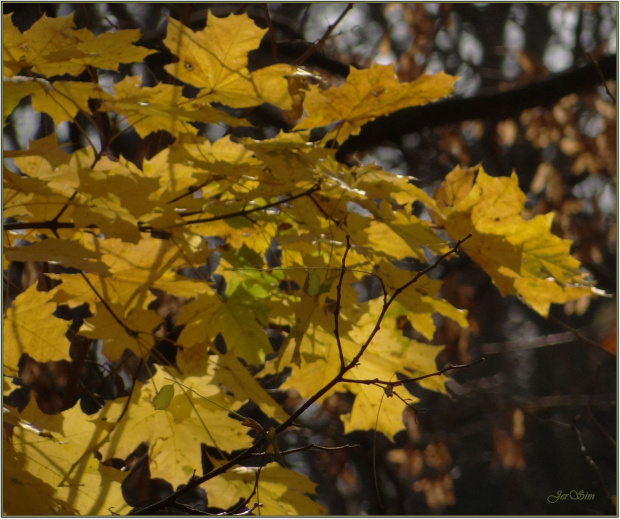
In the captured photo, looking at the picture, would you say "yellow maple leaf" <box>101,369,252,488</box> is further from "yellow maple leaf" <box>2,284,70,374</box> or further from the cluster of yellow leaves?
"yellow maple leaf" <box>2,284,70,374</box>

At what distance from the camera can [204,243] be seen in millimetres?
1010

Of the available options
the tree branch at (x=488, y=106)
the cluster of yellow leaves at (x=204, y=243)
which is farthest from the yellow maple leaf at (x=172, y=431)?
the tree branch at (x=488, y=106)

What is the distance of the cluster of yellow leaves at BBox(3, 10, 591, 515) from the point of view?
83 centimetres

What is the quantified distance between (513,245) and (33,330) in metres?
0.73

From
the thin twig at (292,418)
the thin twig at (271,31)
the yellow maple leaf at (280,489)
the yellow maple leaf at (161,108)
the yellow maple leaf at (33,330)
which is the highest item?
the thin twig at (271,31)

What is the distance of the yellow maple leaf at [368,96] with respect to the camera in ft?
2.90

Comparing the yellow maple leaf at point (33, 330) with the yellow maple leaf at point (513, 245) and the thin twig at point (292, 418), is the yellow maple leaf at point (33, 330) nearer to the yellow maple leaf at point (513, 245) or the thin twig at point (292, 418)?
the thin twig at point (292, 418)

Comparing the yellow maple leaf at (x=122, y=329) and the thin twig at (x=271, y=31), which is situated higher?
the thin twig at (x=271, y=31)

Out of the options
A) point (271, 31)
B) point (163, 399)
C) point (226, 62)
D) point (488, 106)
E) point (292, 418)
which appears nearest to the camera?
point (292, 418)

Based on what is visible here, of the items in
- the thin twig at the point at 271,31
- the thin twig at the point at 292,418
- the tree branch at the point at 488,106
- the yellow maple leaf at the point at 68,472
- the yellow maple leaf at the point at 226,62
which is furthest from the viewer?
the tree branch at the point at 488,106

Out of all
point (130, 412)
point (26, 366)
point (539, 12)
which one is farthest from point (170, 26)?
point (539, 12)

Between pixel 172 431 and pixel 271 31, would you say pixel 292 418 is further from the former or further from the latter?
pixel 271 31

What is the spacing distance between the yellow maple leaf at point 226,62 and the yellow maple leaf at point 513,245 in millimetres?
306

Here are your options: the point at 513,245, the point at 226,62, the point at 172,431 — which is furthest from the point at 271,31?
the point at 172,431
